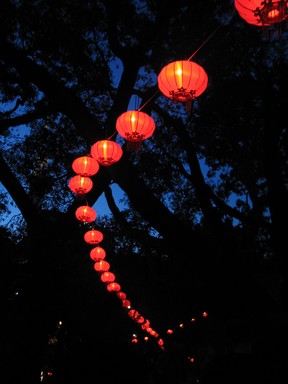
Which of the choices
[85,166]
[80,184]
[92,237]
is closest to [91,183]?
[80,184]

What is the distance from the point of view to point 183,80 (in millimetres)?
4785

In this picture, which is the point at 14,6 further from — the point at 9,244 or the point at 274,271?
the point at 274,271

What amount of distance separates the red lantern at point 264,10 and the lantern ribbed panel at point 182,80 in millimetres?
1035

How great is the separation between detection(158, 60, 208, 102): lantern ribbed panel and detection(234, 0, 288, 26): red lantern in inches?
40.8

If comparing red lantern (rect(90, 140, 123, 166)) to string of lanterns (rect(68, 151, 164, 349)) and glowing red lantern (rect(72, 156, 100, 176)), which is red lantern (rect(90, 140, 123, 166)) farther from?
glowing red lantern (rect(72, 156, 100, 176))

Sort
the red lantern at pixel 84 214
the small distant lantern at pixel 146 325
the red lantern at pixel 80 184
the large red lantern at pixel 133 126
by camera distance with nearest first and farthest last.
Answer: the large red lantern at pixel 133 126, the red lantern at pixel 80 184, the red lantern at pixel 84 214, the small distant lantern at pixel 146 325

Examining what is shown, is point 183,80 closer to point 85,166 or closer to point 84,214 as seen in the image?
point 85,166

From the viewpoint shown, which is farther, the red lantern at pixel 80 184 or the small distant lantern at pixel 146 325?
the small distant lantern at pixel 146 325

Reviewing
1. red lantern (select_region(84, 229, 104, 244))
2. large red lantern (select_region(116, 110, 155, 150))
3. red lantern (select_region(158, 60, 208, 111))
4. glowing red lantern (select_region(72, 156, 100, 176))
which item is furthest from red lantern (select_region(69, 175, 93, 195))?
red lantern (select_region(158, 60, 208, 111))

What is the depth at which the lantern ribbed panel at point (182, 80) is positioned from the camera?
15.7 ft

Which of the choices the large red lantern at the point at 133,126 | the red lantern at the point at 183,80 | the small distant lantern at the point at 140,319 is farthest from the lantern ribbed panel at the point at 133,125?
the small distant lantern at the point at 140,319

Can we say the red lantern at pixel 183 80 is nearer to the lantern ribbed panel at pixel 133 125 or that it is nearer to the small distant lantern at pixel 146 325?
the lantern ribbed panel at pixel 133 125

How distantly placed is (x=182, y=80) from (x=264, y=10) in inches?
56.9

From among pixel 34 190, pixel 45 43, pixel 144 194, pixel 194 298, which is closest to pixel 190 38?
pixel 45 43
